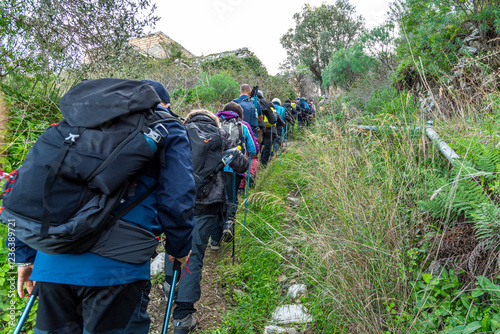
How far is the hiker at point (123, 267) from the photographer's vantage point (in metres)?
1.51

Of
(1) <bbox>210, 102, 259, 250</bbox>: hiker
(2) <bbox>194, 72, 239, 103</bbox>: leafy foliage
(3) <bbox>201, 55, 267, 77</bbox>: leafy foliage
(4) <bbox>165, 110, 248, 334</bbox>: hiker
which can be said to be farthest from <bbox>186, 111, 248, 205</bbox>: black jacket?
(3) <bbox>201, 55, 267, 77</bbox>: leafy foliage

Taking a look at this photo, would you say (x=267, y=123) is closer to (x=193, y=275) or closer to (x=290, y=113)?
(x=290, y=113)

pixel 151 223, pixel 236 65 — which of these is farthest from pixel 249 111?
pixel 236 65

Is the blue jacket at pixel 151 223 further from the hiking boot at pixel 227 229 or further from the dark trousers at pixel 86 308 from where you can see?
the hiking boot at pixel 227 229

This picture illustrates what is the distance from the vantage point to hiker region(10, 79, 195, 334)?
4.95ft

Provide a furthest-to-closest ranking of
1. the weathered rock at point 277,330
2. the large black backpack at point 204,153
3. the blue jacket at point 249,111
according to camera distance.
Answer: the blue jacket at point 249,111 < the large black backpack at point 204,153 < the weathered rock at point 277,330

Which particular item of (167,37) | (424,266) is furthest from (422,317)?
(167,37)

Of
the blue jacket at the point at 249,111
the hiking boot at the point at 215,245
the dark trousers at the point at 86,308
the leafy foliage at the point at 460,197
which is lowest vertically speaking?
the hiking boot at the point at 215,245

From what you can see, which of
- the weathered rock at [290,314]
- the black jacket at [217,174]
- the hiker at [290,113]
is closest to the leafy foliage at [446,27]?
the black jacket at [217,174]

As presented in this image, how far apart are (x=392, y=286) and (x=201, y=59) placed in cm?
1521

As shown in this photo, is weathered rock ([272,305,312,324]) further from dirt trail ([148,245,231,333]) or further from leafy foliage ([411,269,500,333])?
leafy foliage ([411,269,500,333])

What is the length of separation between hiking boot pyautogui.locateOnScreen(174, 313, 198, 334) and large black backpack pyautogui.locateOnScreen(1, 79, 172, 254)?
175 cm

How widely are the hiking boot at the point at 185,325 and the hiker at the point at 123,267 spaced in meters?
1.26

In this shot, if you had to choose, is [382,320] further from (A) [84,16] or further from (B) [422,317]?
(A) [84,16]
